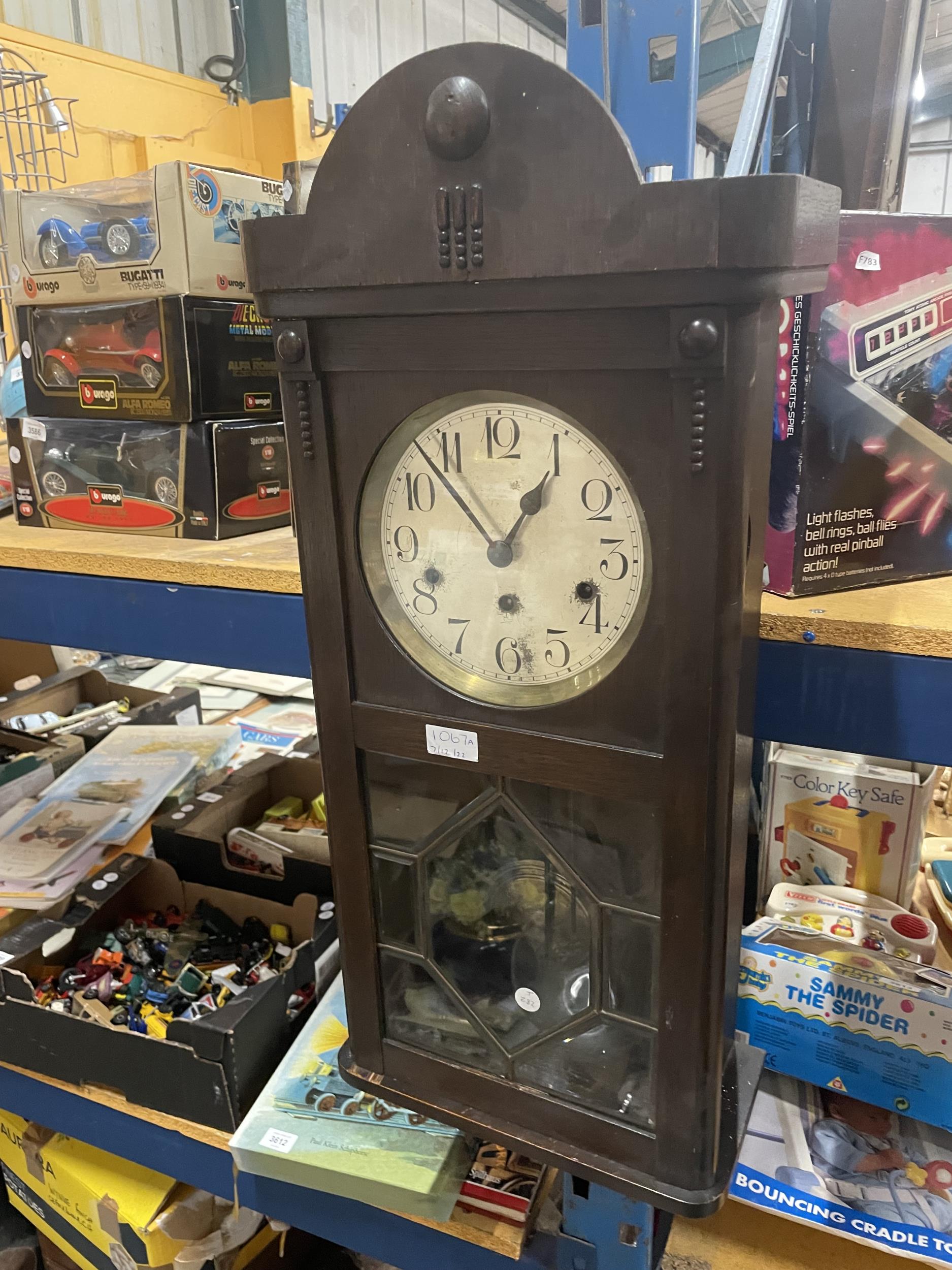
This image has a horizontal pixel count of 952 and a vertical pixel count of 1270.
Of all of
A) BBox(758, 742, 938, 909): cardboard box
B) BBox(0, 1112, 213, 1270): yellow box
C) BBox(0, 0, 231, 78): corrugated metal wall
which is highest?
BBox(0, 0, 231, 78): corrugated metal wall

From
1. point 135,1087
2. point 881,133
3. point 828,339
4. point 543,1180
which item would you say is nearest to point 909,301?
point 828,339

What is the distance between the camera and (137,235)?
935mm

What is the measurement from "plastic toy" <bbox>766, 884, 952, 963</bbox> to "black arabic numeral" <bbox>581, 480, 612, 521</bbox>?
68 centimetres

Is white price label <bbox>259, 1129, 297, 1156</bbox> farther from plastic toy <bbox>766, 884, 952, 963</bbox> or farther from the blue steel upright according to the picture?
the blue steel upright

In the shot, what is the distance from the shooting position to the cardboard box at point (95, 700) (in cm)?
193

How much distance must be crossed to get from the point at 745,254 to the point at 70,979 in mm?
1203

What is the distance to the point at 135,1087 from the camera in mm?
1063

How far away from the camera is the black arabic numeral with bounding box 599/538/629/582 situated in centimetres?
57

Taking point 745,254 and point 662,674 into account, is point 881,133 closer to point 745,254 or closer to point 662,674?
point 745,254

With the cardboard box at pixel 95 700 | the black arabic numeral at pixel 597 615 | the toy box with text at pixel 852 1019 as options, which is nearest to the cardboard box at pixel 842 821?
the toy box with text at pixel 852 1019

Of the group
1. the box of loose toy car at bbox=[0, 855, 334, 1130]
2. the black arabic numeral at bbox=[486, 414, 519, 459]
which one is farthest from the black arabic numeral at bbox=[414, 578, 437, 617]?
the box of loose toy car at bbox=[0, 855, 334, 1130]

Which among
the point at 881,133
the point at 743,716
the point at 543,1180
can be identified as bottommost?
the point at 543,1180

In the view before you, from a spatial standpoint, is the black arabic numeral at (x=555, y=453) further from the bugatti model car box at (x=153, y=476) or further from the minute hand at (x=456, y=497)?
the bugatti model car box at (x=153, y=476)

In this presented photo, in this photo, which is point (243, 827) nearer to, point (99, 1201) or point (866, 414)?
point (99, 1201)
